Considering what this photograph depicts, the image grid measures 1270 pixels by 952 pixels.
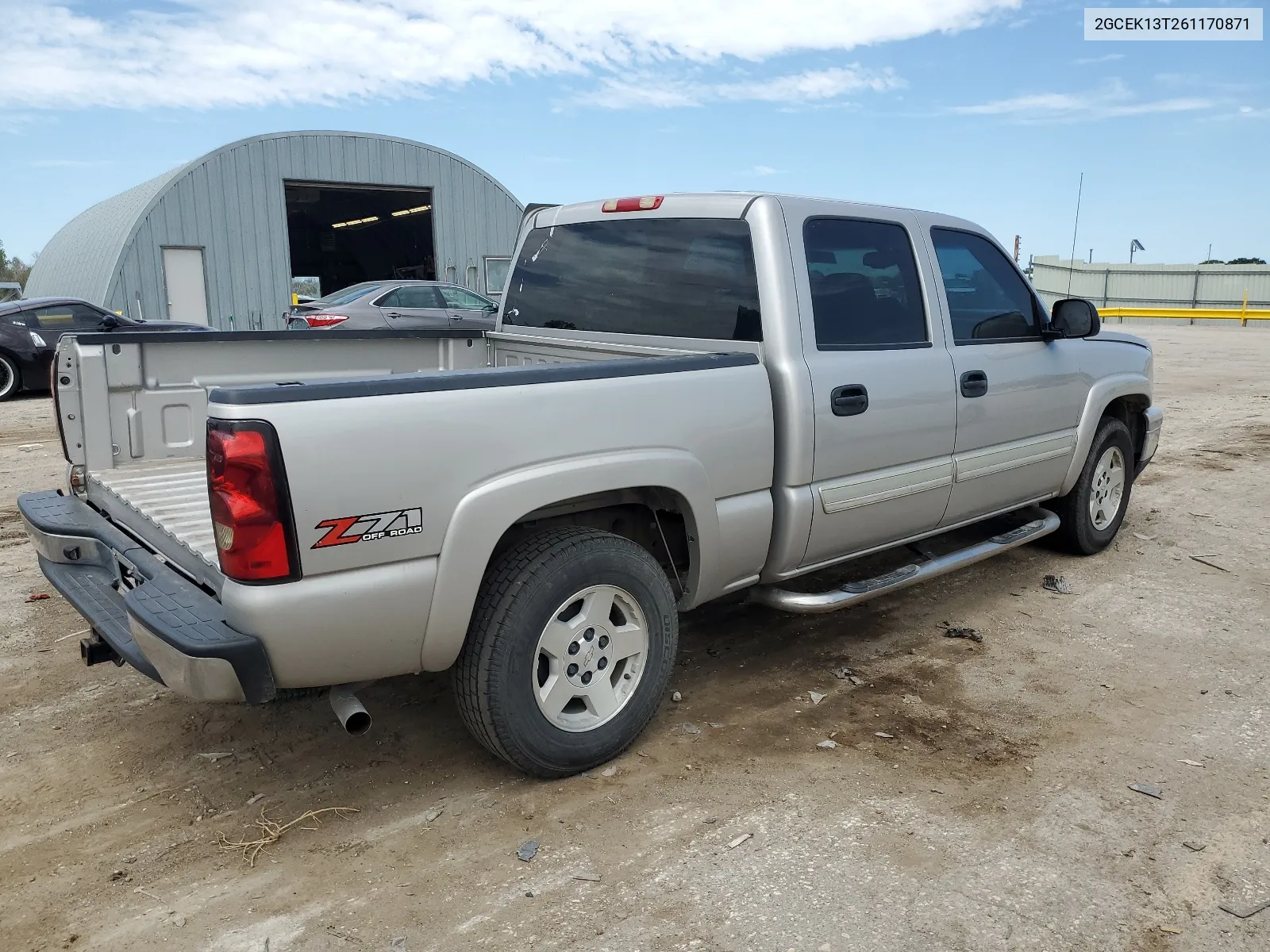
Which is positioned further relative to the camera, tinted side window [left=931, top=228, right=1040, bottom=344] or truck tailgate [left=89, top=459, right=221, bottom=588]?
tinted side window [left=931, top=228, right=1040, bottom=344]

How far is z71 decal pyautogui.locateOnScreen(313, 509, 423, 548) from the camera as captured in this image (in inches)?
103

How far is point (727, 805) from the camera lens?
3.16m

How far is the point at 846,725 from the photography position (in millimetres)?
3740

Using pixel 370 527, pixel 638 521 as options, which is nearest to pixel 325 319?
pixel 638 521

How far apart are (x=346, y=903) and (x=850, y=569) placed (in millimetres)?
3458

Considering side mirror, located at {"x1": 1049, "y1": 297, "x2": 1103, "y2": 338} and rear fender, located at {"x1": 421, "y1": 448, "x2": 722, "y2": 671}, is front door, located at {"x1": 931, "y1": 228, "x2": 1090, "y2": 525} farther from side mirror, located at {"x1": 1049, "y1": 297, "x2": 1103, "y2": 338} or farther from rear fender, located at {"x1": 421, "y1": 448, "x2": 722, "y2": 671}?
rear fender, located at {"x1": 421, "y1": 448, "x2": 722, "y2": 671}

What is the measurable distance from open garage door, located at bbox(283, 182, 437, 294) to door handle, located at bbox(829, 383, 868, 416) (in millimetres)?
21743

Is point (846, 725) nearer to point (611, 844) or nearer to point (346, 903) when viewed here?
point (611, 844)

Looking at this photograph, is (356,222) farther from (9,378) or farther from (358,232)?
(9,378)

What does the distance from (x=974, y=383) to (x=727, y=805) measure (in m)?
2.29

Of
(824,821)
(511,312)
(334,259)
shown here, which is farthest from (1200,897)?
(334,259)

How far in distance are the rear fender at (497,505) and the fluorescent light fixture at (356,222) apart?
27.5 metres

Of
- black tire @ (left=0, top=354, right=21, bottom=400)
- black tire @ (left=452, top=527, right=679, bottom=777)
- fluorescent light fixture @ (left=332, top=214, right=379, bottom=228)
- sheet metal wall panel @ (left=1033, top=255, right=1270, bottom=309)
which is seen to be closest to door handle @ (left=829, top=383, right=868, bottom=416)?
black tire @ (left=452, top=527, right=679, bottom=777)

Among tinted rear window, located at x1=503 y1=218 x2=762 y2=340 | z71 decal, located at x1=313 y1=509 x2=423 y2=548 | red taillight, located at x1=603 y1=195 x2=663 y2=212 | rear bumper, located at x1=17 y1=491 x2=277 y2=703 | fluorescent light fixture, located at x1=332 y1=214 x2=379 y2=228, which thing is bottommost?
rear bumper, located at x1=17 y1=491 x2=277 y2=703
